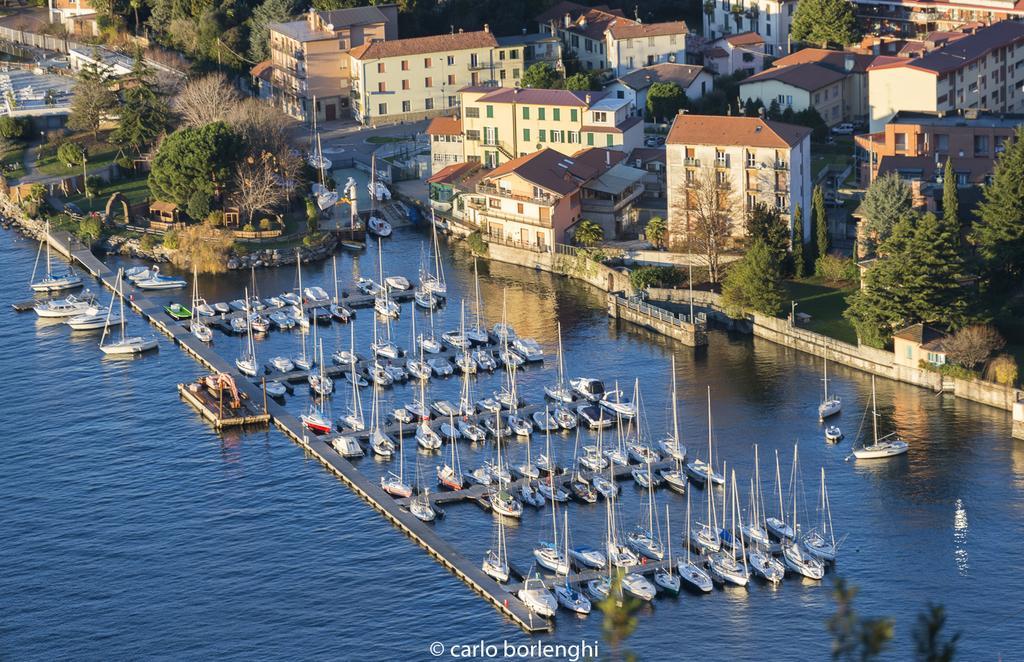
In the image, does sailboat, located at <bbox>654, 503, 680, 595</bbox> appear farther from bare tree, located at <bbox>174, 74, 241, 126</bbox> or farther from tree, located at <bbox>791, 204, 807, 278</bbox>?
bare tree, located at <bbox>174, 74, 241, 126</bbox>

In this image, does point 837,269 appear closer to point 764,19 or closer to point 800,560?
point 800,560

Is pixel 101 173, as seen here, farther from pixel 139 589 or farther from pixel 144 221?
pixel 139 589

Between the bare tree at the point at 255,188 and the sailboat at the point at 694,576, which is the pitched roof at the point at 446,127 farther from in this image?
the sailboat at the point at 694,576

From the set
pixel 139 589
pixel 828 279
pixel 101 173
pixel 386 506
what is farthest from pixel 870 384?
pixel 101 173

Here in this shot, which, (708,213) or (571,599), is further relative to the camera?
(708,213)

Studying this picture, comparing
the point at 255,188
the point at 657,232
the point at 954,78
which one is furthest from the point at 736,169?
the point at 255,188

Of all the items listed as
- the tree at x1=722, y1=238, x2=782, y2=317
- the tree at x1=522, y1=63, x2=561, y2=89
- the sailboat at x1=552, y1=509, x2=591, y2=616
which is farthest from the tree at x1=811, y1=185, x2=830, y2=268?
the sailboat at x1=552, y1=509, x2=591, y2=616
